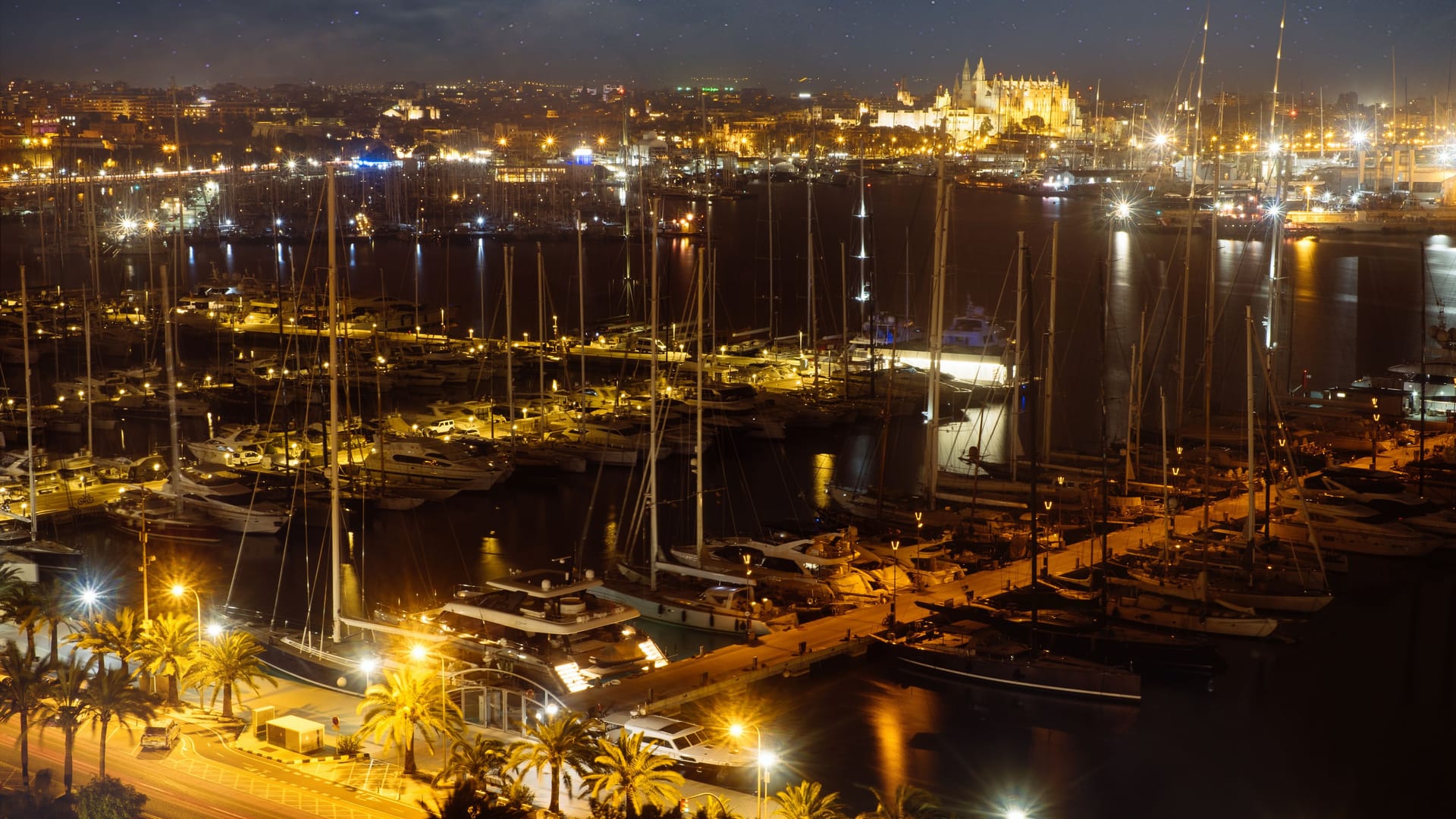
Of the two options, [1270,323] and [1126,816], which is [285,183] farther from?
[1126,816]

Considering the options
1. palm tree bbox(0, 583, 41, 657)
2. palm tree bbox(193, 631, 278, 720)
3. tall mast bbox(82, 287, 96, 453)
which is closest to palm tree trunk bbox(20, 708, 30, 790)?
palm tree bbox(193, 631, 278, 720)

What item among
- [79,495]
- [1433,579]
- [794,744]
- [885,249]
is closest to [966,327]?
[1433,579]

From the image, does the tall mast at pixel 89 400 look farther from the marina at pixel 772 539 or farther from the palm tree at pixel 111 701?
the palm tree at pixel 111 701

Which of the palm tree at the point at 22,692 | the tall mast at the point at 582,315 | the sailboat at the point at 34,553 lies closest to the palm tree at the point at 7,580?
the sailboat at the point at 34,553

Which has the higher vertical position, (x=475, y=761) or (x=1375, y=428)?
(x=1375, y=428)

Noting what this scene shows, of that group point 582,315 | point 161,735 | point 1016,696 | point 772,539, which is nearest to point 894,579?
point 772,539

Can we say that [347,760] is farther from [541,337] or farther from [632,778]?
[541,337]

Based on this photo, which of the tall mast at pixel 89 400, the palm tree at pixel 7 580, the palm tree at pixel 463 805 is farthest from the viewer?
the tall mast at pixel 89 400
